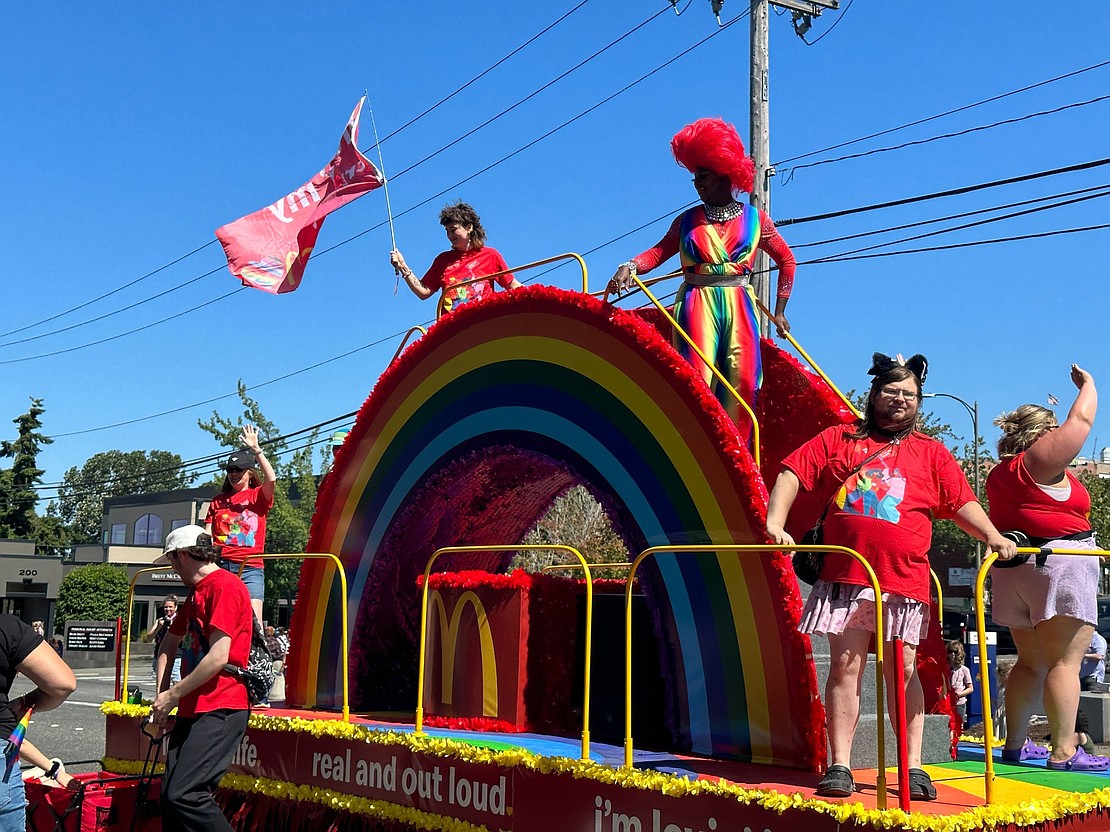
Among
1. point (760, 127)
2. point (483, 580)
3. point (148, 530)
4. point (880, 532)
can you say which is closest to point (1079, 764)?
point (880, 532)

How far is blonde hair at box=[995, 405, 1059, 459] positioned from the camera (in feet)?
18.1

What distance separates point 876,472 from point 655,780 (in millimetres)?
1426

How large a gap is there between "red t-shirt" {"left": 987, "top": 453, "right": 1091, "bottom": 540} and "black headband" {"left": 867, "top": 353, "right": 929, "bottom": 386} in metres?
1.03

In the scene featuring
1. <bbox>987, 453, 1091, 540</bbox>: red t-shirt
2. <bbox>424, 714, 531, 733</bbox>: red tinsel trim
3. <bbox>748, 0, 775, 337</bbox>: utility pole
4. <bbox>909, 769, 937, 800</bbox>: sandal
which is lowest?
<bbox>424, 714, 531, 733</bbox>: red tinsel trim

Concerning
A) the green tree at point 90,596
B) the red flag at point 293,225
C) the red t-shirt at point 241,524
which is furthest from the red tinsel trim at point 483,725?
the green tree at point 90,596

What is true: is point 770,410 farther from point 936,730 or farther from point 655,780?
point 655,780

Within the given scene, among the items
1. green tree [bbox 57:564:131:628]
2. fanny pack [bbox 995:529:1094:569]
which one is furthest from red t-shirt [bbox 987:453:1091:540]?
green tree [bbox 57:564:131:628]

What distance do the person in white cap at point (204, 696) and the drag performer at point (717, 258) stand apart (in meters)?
2.38

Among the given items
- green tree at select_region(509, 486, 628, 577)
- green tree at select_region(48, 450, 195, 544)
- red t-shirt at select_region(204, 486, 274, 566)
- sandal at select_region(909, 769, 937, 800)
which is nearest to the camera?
sandal at select_region(909, 769, 937, 800)

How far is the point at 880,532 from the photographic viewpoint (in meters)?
4.30

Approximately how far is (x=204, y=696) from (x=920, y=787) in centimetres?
312

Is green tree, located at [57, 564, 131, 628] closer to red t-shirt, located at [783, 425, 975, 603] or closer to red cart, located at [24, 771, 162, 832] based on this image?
red cart, located at [24, 771, 162, 832]

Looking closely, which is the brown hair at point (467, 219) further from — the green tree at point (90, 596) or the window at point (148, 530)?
the window at point (148, 530)

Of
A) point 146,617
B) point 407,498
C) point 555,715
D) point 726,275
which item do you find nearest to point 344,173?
point 407,498
